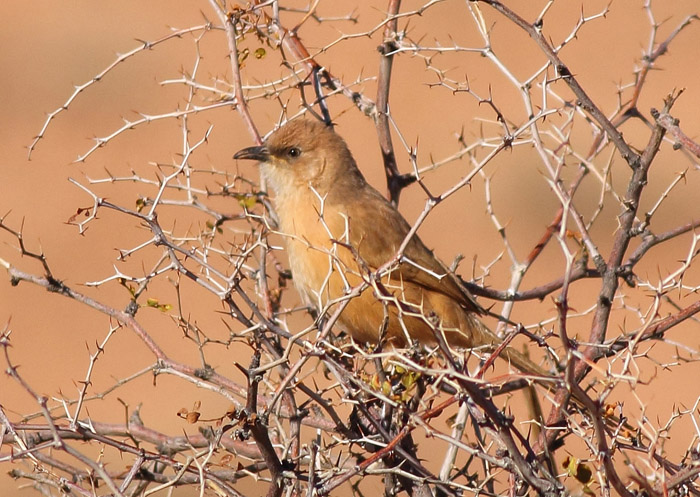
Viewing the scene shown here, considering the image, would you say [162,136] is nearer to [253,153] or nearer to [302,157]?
[302,157]

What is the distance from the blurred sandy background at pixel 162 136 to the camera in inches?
386

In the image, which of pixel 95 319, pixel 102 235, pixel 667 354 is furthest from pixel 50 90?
pixel 667 354

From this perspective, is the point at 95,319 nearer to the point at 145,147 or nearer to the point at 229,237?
the point at 229,237

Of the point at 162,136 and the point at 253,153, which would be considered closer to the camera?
the point at 253,153

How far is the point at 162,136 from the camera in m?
13.1

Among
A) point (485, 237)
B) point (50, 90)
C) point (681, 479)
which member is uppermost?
point (50, 90)

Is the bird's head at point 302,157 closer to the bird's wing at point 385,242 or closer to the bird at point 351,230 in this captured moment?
the bird at point 351,230

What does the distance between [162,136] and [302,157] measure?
8451 mm

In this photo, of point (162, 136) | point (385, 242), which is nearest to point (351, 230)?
point (385, 242)

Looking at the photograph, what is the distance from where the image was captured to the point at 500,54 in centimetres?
1447

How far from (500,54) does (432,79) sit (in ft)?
6.90

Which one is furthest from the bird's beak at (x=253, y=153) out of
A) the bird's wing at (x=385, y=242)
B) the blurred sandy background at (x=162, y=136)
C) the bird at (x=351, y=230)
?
the blurred sandy background at (x=162, y=136)

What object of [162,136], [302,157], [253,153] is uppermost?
[162,136]

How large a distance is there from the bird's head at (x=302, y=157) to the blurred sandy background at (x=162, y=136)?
3945 mm
